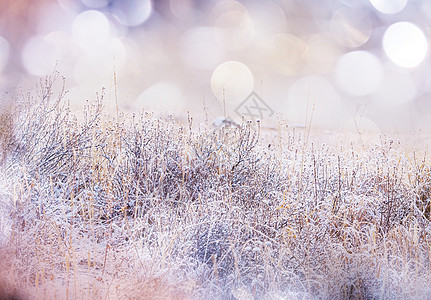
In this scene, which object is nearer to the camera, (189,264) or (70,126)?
(189,264)

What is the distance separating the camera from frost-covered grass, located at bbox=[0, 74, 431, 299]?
252 centimetres

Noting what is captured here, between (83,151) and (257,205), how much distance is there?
223 centimetres

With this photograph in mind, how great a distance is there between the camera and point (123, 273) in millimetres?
2604

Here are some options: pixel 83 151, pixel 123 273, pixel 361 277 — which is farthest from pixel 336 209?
pixel 83 151

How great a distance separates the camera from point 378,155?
496cm

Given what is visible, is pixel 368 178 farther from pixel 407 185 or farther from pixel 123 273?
pixel 123 273

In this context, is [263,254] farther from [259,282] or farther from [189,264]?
[189,264]

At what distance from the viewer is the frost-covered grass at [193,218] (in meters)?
2.52

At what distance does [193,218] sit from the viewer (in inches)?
123

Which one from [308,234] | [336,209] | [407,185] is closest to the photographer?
[308,234]

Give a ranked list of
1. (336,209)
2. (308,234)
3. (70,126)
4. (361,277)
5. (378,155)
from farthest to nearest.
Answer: (378,155)
(70,126)
(336,209)
(308,234)
(361,277)

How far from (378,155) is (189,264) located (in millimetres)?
3404

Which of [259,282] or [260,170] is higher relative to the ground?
[260,170]

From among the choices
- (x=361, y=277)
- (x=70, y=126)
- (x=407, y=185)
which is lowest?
(x=361, y=277)
